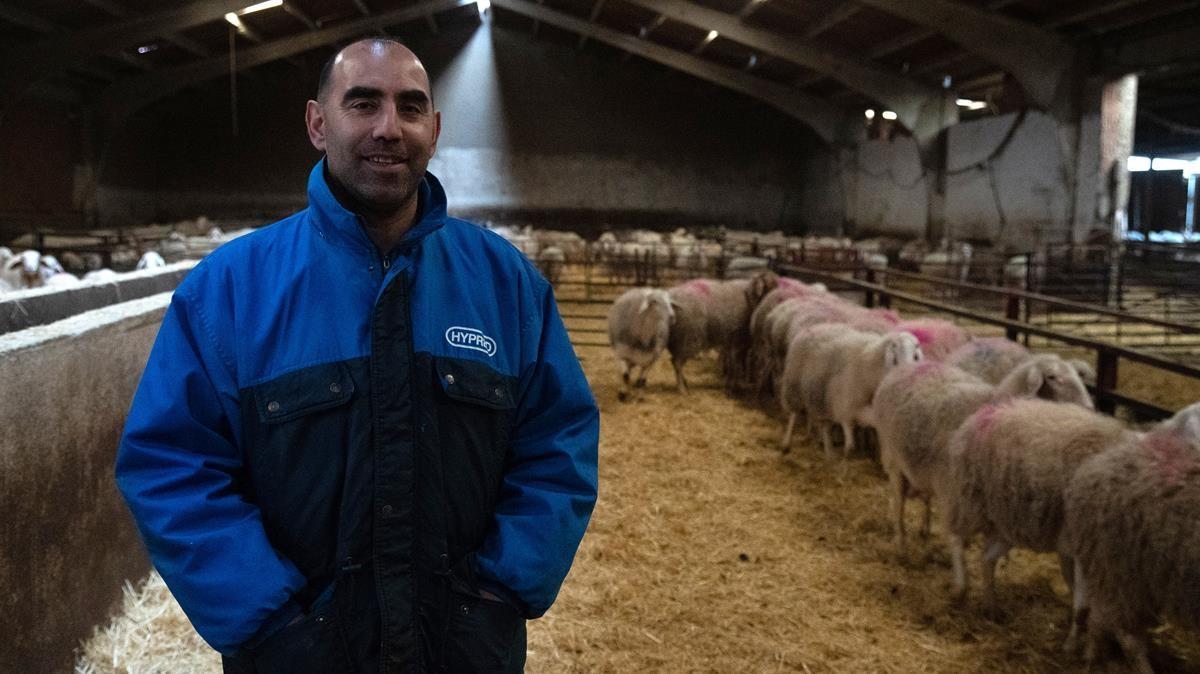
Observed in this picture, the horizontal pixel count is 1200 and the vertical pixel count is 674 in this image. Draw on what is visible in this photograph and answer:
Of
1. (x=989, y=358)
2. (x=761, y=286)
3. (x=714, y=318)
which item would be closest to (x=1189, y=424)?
(x=989, y=358)

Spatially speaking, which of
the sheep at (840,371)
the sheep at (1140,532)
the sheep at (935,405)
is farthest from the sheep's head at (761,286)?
the sheep at (1140,532)

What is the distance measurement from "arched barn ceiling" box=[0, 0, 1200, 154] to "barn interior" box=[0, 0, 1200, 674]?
9 cm

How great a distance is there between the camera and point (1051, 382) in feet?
14.2

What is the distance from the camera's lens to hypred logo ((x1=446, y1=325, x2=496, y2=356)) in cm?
169

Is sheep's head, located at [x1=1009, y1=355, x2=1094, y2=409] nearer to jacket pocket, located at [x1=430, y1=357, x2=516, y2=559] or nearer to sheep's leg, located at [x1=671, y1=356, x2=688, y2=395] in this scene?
jacket pocket, located at [x1=430, y1=357, x2=516, y2=559]

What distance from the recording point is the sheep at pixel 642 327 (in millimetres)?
8531

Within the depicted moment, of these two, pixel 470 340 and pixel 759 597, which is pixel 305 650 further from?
pixel 759 597

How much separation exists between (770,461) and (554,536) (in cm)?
495

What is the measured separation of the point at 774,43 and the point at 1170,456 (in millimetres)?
15861

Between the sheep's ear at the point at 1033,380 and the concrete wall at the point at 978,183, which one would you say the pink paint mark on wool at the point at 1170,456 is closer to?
the sheep's ear at the point at 1033,380

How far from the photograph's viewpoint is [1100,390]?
4.95 meters

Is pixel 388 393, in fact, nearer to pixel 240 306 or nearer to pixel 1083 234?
pixel 240 306

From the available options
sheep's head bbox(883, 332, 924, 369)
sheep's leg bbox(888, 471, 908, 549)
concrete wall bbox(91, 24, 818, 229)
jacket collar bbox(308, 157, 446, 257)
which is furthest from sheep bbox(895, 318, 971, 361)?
concrete wall bbox(91, 24, 818, 229)

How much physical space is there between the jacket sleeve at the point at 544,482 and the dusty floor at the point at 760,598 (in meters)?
1.90
